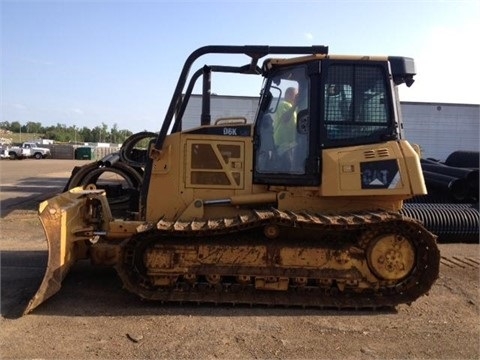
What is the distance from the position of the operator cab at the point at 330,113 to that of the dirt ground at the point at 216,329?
1755mm

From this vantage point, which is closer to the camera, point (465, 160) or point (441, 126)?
point (465, 160)

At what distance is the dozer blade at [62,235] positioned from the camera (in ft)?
17.4

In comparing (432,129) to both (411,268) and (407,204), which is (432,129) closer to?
(407,204)

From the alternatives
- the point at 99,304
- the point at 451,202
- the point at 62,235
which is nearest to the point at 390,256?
Result: the point at 99,304

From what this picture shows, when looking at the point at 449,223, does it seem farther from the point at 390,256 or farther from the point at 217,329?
the point at 217,329

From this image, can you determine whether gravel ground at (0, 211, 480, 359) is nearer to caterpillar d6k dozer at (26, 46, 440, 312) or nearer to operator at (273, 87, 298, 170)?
caterpillar d6k dozer at (26, 46, 440, 312)

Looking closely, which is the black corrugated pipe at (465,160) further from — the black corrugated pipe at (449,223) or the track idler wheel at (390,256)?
the track idler wheel at (390,256)

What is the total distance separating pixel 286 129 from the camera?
5.90m

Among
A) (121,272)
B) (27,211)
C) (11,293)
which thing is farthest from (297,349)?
(27,211)

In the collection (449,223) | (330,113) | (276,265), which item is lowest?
(449,223)

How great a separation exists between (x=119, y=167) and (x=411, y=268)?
353 inches

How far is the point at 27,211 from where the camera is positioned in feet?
41.7

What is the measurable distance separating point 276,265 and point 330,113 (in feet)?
6.45

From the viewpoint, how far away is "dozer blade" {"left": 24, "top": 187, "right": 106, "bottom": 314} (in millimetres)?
5316
